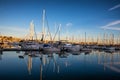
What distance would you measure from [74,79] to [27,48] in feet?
122

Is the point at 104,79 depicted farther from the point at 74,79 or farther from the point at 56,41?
the point at 56,41

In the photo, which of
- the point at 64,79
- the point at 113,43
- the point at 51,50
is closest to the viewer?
the point at 64,79

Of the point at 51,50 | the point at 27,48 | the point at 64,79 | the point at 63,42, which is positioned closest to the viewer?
the point at 64,79

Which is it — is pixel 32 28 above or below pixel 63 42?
above

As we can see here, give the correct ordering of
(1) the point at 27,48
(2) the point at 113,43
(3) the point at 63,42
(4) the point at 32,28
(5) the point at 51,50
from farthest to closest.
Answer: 1. (2) the point at 113,43
2. (4) the point at 32,28
3. (3) the point at 63,42
4. (1) the point at 27,48
5. (5) the point at 51,50

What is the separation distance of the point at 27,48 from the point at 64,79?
3710 centimetres

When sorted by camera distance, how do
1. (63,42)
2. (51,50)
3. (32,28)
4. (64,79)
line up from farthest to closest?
(32,28), (63,42), (51,50), (64,79)

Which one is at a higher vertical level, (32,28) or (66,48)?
→ (32,28)

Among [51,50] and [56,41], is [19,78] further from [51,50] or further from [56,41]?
[56,41]

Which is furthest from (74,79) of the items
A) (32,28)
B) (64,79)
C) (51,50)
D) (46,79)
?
(32,28)

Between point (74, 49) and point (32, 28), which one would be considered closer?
point (74, 49)

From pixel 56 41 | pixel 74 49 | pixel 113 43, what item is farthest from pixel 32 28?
pixel 113 43

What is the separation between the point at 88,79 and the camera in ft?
51.3

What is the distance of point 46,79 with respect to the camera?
51.0 ft
